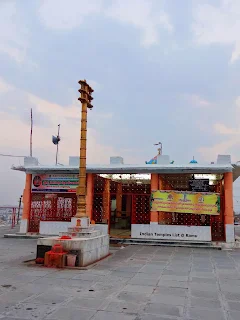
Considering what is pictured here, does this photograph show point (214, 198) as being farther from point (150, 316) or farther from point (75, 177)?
point (150, 316)

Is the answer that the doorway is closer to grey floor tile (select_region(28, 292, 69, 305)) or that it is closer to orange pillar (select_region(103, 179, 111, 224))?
orange pillar (select_region(103, 179, 111, 224))

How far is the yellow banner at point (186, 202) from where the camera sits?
14.9 meters

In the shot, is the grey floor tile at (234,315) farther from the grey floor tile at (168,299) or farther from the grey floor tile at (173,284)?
the grey floor tile at (173,284)

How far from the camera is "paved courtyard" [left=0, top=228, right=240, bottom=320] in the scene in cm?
492

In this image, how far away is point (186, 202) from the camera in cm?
1515

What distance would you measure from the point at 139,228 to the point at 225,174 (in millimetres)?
5036

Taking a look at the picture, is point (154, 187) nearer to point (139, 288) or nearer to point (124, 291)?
point (139, 288)

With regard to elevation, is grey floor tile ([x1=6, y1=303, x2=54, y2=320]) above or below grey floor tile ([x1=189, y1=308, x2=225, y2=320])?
above

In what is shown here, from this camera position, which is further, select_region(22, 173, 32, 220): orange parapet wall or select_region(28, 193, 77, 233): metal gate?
select_region(28, 193, 77, 233): metal gate

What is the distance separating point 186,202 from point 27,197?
8630 millimetres

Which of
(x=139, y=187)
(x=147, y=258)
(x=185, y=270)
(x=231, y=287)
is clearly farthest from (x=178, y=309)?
(x=139, y=187)

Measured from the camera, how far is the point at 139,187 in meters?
23.9

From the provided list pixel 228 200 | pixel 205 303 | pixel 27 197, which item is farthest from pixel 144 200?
pixel 205 303

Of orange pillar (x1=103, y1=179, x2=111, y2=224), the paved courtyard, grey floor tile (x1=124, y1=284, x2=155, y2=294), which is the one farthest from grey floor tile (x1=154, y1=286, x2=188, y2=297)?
orange pillar (x1=103, y1=179, x2=111, y2=224)
